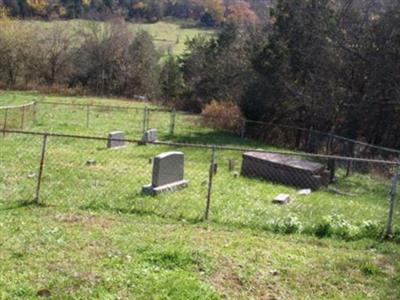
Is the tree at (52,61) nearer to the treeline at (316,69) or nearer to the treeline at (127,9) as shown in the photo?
the treeline at (127,9)

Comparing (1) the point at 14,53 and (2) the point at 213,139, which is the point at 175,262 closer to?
(2) the point at 213,139

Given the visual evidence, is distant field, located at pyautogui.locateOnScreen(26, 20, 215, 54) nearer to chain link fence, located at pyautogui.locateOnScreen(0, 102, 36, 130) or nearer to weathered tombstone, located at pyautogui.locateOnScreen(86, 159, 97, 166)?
chain link fence, located at pyautogui.locateOnScreen(0, 102, 36, 130)

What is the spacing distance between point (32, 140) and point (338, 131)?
49.0ft

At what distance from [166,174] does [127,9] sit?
84633 millimetres

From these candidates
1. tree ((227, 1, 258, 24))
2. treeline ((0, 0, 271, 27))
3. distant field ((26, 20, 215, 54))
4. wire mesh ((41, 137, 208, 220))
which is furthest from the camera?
treeline ((0, 0, 271, 27))

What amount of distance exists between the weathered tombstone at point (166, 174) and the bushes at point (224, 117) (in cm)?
1737

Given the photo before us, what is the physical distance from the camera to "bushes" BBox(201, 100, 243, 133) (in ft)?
105

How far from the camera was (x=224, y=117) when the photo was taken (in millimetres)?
32719

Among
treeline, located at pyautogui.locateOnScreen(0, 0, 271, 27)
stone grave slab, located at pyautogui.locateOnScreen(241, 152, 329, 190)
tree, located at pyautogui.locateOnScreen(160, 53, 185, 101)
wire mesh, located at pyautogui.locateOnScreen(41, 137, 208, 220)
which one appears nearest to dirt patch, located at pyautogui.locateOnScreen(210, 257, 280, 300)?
wire mesh, located at pyautogui.locateOnScreen(41, 137, 208, 220)

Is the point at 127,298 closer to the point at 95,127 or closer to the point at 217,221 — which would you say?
the point at 217,221

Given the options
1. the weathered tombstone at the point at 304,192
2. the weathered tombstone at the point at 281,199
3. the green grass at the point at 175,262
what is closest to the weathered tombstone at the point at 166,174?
the weathered tombstone at the point at 281,199

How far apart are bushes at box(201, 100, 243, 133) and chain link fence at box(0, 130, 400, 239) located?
10918 millimetres

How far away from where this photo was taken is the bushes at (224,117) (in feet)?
105

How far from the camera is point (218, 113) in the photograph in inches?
1351
